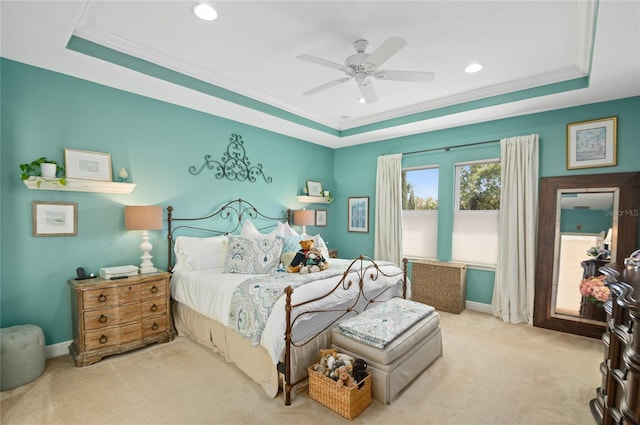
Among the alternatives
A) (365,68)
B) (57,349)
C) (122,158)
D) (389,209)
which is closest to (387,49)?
(365,68)

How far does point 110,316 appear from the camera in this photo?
9.55ft

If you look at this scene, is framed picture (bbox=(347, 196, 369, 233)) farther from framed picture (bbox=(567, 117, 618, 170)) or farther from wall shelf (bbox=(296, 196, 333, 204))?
framed picture (bbox=(567, 117, 618, 170))

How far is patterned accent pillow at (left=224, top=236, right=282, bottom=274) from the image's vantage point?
3.38 metres

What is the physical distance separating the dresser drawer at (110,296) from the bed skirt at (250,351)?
611mm

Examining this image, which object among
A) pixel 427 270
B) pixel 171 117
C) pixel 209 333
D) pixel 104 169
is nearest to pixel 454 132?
pixel 427 270

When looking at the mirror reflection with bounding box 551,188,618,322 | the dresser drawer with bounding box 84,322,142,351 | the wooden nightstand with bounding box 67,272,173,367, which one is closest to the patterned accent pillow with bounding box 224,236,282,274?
the wooden nightstand with bounding box 67,272,173,367

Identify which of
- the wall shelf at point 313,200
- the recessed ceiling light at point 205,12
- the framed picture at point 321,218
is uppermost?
the recessed ceiling light at point 205,12

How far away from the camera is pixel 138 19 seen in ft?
8.07

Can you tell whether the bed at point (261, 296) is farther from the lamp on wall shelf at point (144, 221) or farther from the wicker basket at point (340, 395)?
the lamp on wall shelf at point (144, 221)

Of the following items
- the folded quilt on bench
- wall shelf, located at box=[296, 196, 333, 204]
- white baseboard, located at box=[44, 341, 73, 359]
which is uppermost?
wall shelf, located at box=[296, 196, 333, 204]

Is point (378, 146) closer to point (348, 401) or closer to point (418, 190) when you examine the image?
point (418, 190)

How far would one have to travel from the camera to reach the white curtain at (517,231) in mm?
3971

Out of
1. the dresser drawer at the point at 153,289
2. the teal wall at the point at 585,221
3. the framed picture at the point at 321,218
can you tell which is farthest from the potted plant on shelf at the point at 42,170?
the teal wall at the point at 585,221

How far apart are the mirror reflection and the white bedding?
81.3 inches
